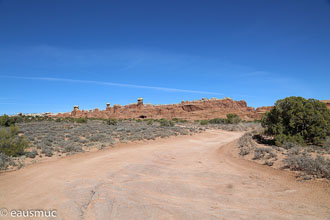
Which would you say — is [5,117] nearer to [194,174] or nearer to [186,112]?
[194,174]

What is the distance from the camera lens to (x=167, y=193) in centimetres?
435

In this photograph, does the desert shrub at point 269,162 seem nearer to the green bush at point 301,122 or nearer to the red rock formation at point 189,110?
the green bush at point 301,122

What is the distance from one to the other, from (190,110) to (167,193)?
225ft

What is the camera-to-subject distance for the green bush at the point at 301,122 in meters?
8.99

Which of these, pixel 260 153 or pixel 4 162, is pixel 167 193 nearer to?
pixel 260 153

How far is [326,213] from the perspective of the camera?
324cm

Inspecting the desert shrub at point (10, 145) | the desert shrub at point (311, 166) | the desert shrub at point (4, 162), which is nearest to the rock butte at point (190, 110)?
the desert shrub at point (311, 166)

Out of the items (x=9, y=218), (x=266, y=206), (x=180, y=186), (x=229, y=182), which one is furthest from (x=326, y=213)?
(x=9, y=218)

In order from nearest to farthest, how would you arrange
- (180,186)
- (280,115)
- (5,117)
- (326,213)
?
(326,213), (180,186), (280,115), (5,117)

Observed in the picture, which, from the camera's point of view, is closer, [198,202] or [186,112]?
[198,202]

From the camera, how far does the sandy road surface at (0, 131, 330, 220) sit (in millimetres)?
3369

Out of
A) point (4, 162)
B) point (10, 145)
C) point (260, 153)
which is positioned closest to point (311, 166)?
point (260, 153)

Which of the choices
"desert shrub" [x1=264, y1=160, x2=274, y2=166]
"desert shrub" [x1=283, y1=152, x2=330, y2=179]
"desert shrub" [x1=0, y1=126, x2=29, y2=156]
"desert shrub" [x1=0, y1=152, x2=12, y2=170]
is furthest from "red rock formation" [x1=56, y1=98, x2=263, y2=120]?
"desert shrub" [x1=0, y1=152, x2=12, y2=170]

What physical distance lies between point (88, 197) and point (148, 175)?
214 centimetres
